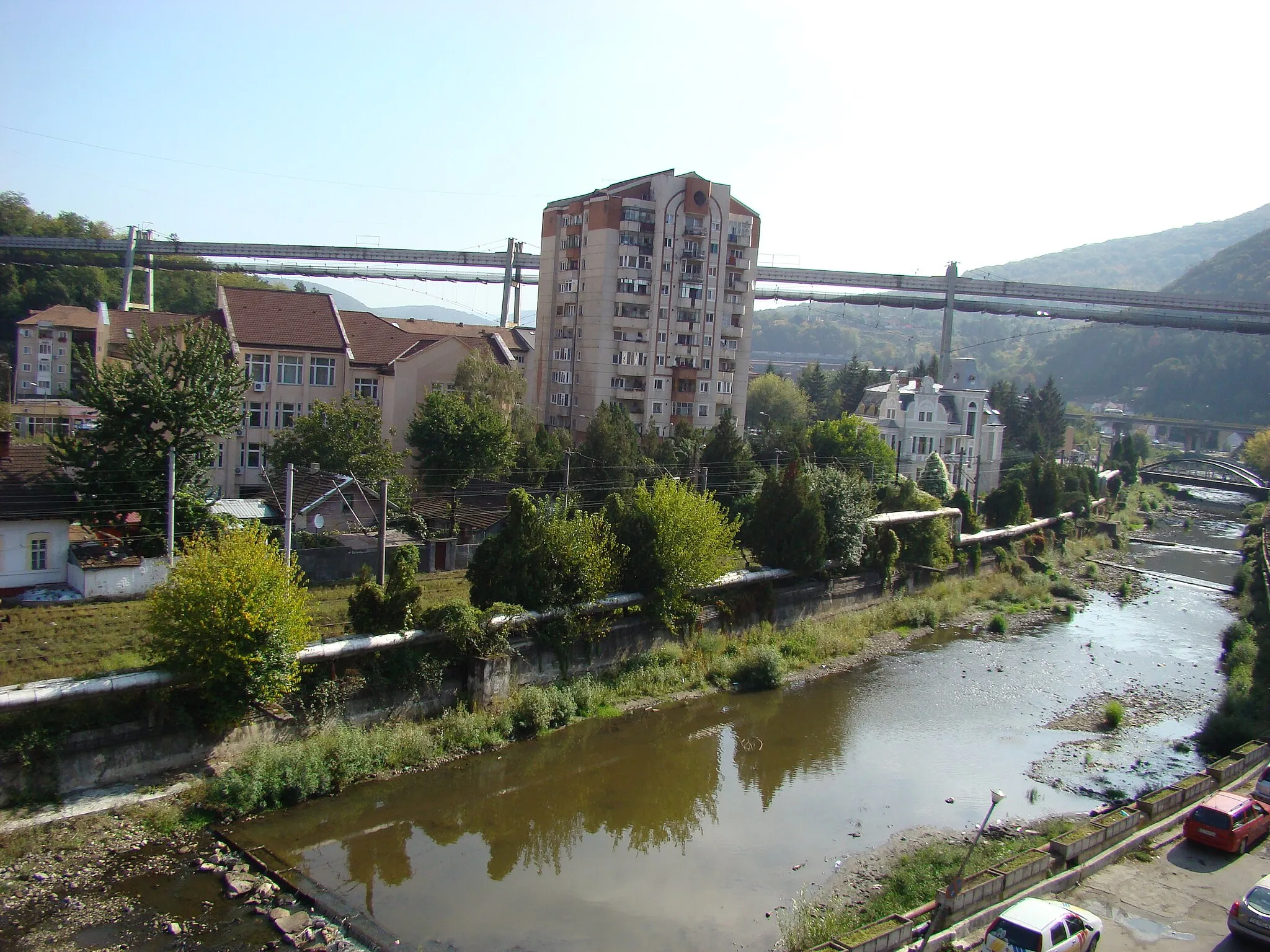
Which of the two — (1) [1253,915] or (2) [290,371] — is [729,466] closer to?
(2) [290,371]

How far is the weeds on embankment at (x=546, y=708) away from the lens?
52.9ft

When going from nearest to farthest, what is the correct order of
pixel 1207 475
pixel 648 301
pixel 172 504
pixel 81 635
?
pixel 81 635 → pixel 172 504 → pixel 648 301 → pixel 1207 475

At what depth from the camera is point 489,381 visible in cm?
4078

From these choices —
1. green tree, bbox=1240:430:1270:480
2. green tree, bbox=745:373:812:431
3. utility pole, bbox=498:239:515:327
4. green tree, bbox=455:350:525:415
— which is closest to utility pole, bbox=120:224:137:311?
utility pole, bbox=498:239:515:327

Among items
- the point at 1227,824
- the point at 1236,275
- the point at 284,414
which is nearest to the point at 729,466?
the point at 284,414

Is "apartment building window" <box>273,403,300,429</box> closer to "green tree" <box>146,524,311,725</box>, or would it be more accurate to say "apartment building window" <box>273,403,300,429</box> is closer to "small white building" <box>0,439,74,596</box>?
"small white building" <box>0,439,74,596</box>

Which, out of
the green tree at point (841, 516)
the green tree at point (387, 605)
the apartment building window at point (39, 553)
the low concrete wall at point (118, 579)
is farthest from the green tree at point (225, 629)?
the green tree at point (841, 516)

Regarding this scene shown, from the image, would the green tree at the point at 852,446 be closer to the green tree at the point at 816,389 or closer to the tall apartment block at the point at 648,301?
the tall apartment block at the point at 648,301

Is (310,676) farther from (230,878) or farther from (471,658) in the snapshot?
(230,878)

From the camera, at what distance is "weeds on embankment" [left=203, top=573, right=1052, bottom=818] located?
16.1m

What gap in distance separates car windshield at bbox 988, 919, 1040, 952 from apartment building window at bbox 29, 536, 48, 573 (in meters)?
23.0

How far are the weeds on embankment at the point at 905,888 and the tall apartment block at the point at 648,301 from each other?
3544 centimetres

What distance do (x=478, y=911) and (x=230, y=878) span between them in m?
3.65

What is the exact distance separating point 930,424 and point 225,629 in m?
45.2
